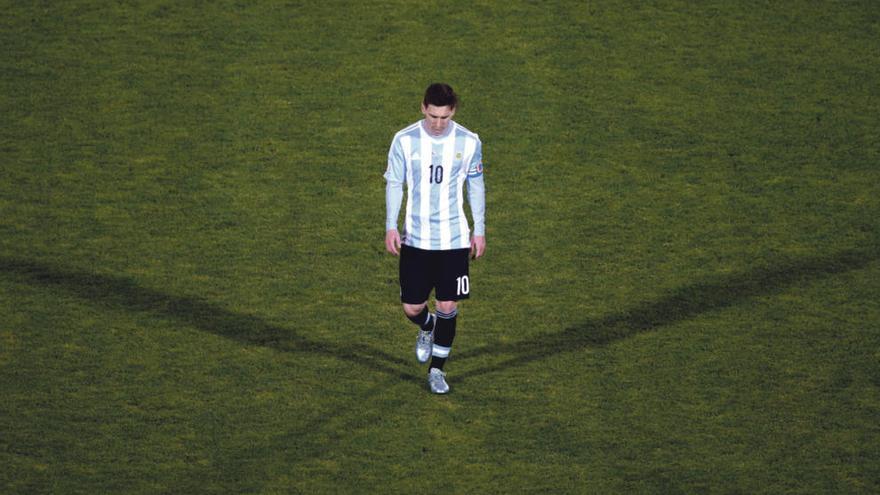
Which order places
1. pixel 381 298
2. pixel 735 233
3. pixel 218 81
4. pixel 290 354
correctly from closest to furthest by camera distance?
pixel 290 354
pixel 381 298
pixel 735 233
pixel 218 81

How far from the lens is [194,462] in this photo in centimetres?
809

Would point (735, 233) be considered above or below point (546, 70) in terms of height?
below

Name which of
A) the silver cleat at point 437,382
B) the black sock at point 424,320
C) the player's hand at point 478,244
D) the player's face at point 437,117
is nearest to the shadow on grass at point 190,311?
the silver cleat at point 437,382

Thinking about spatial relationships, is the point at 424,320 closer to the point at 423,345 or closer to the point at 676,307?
the point at 423,345

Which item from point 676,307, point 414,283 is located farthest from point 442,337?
point 676,307

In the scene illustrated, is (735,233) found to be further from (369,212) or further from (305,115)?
(305,115)

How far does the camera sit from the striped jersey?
8312mm

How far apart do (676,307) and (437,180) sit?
7.49ft

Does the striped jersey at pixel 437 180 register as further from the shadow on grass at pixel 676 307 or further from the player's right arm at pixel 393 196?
the shadow on grass at pixel 676 307

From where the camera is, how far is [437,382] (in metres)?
8.81

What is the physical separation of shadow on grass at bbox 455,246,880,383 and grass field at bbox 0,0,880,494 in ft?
0.09

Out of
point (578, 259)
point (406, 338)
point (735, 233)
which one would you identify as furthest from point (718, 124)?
point (406, 338)

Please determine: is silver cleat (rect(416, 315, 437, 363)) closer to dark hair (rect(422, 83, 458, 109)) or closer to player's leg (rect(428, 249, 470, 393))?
player's leg (rect(428, 249, 470, 393))

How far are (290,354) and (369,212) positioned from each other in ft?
6.48
